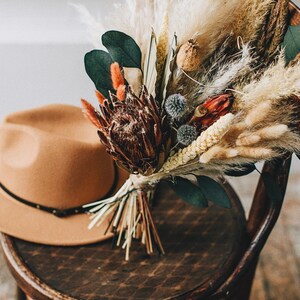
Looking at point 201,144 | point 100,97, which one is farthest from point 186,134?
point 100,97

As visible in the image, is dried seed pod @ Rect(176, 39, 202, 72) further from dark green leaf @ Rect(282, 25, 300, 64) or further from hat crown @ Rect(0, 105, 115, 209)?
hat crown @ Rect(0, 105, 115, 209)

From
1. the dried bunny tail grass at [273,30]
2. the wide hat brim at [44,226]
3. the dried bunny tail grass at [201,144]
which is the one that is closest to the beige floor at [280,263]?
the wide hat brim at [44,226]

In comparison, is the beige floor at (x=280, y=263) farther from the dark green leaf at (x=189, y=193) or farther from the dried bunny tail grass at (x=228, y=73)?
the dried bunny tail grass at (x=228, y=73)

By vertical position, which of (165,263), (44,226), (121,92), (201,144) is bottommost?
(165,263)

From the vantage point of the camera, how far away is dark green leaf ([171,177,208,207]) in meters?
0.88

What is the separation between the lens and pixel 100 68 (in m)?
0.84

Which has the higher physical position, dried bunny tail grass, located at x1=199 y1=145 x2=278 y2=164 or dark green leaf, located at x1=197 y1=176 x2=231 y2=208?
dried bunny tail grass, located at x1=199 y1=145 x2=278 y2=164

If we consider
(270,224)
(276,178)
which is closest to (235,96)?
(276,178)

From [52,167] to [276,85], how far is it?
0.56 metres

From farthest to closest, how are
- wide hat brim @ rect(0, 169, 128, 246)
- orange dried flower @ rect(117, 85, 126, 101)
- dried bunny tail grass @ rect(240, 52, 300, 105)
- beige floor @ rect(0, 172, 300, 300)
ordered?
1. beige floor @ rect(0, 172, 300, 300)
2. wide hat brim @ rect(0, 169, 128, 246)
3. orange dried flower @ rect(117, 85, 126, 101)
4. dried bunny tail grass @ rect(240, 52, 300, 105)

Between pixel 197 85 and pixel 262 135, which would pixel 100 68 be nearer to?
pixel 197 85

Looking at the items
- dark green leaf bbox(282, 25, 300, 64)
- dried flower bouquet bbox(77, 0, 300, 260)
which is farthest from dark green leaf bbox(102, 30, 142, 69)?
dark green leaf bbox(282, 25, 300, 64)

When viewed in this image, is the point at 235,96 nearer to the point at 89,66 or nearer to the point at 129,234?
the point at 89,66

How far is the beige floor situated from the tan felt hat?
0.54 meters
